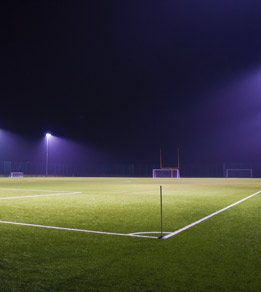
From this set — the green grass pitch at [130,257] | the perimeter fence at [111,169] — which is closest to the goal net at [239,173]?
the perimeter fence at [111,169]

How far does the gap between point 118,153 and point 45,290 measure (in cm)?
6552

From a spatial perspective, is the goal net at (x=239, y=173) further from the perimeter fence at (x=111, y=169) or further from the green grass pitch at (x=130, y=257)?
the green grass pitch at (x=130, y=257)

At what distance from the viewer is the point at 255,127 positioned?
2427 inches

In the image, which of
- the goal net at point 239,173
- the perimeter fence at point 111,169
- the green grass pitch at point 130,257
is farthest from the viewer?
the perimeter fence at point 111,169

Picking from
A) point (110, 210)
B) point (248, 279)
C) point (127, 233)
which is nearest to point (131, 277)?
point (248, 279)

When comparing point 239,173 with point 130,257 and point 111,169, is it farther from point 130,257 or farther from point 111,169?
point 130,257

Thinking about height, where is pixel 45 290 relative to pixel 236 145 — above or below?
below

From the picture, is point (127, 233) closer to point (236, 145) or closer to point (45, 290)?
point (45, 290)

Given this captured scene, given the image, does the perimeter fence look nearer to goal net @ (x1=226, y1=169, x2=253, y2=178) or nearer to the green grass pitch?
goal net @ (x1=226, y1=169, x2=253, y2=178)

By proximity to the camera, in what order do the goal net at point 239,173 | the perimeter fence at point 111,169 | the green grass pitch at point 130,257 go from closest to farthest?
the green grass pitch at point 130,257 → the goal net at point 239,173 → the perimeter fence at point 111,169

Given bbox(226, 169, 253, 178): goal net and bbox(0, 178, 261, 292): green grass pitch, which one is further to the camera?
bbox(226, 169, 253, 178): goal net

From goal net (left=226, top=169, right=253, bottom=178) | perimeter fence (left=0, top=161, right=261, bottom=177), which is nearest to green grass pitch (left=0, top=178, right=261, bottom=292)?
goal net (left=226, top=169, right=253, bottom=178)

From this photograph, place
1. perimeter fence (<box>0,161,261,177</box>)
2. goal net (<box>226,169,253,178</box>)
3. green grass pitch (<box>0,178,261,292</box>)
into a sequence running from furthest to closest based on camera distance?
perimeter fence (<box>0,161,261,177</box>), goal net (<box>226,169,253,178</box>), green grass pitch (<box>0,178,261,292</box>)

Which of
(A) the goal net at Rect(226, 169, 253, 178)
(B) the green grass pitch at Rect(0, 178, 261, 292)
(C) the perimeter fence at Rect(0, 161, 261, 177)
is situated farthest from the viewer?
(C) the perimeter fence at Rect(0, 161, 261, 177)
